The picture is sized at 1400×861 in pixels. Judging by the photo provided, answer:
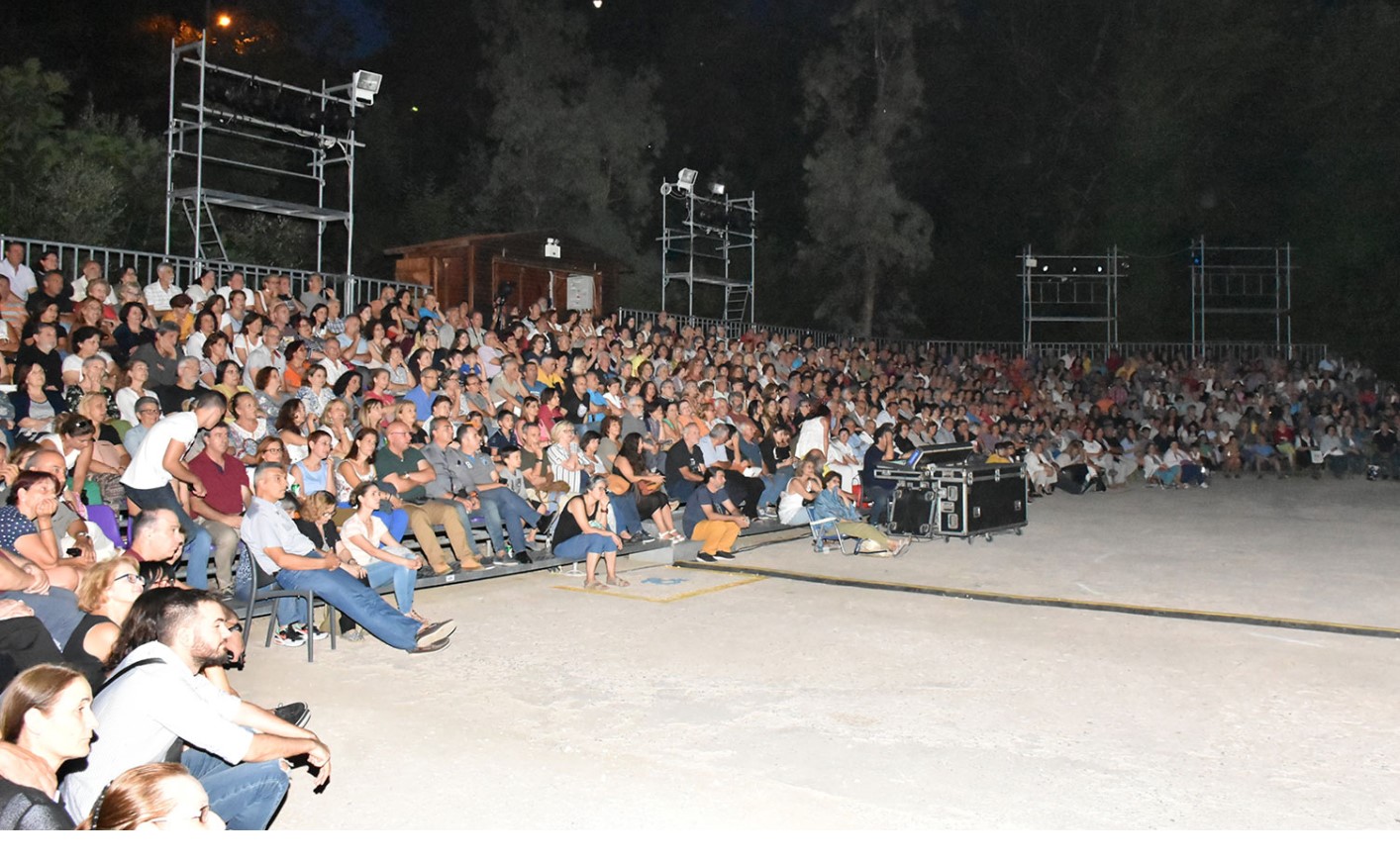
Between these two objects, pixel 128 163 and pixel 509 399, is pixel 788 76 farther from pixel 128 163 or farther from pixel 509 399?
pixel 509 399

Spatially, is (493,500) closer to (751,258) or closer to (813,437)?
(813,437)

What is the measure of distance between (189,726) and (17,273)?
8.98 m

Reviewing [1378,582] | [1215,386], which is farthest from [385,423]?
[1215,386]

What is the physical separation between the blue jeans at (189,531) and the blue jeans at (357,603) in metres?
0.67

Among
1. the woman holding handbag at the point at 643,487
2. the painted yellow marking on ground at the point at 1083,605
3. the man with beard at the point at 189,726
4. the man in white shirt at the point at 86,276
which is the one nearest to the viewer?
the man with beard at the point at 189,726

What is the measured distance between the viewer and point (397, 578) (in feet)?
24.2

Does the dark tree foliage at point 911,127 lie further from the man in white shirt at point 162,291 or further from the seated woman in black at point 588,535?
the seated woman in black at point 588,535

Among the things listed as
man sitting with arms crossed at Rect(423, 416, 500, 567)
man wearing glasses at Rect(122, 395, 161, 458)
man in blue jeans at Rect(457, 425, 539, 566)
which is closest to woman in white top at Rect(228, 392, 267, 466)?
man wearing glasses at Rect(122, 395, 161, 458)

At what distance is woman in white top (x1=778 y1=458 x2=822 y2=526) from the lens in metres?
11.9

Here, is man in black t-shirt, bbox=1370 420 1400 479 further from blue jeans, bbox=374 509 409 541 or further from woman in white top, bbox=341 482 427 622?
woman in white top, bbox=341 482 427 622

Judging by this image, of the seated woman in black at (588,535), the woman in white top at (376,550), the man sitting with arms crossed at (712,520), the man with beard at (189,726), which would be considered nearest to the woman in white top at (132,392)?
the woman in white top at (376,550)

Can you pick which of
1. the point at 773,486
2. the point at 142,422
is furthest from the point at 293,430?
the point at 773,486

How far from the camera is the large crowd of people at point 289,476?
3408 millimetres

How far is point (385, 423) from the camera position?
9.97 m
